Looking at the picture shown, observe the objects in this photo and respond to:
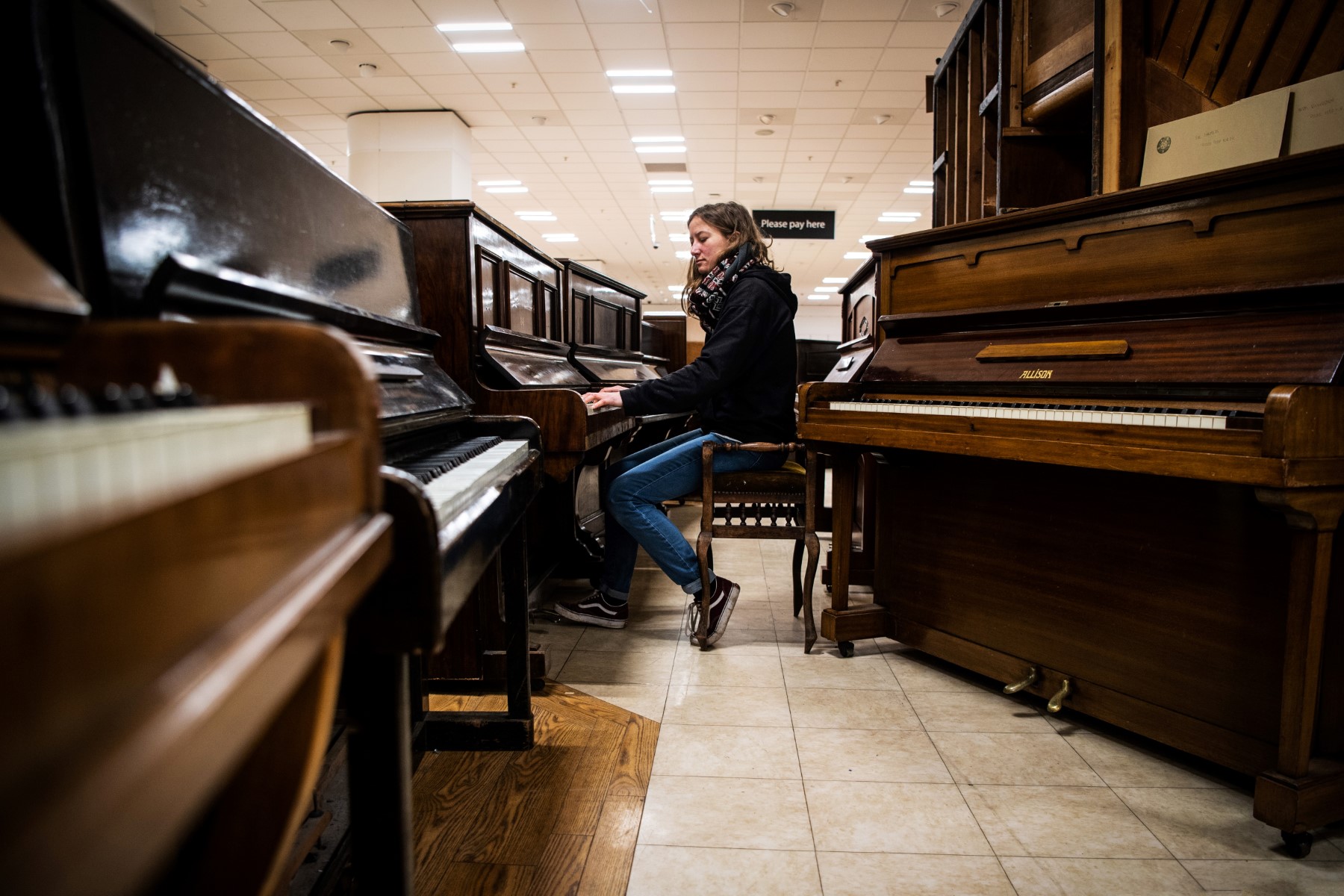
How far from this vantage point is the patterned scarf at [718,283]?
295cm

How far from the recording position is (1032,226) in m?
2.27

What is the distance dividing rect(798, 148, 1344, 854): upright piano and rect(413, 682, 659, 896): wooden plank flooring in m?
1.05

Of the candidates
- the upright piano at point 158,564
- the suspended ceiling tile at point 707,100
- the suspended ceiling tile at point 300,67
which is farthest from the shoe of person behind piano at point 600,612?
the suspended ceiling tile at point 300,67

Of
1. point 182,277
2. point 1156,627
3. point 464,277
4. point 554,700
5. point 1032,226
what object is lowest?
point 554,700

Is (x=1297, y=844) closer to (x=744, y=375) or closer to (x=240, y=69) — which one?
(x=744, y=375)

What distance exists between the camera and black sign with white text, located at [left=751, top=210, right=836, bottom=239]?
11.0 metres

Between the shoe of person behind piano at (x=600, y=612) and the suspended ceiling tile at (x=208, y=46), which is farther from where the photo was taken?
the suspended ceiling tile at (x=208, y=46)

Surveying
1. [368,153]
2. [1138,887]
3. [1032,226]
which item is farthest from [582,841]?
[368,153]

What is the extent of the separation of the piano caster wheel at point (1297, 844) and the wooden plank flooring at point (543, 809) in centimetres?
139

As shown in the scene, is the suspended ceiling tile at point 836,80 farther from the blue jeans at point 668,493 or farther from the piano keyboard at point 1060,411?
the piano keyboard at point 1060,411

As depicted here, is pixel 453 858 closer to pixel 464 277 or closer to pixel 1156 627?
pixel 464 277

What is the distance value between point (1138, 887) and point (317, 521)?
5.57 ft

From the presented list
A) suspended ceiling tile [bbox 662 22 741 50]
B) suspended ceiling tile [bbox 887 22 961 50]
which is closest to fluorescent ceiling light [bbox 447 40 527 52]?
suspended ceiling tile [bbox 662 22 741 50]

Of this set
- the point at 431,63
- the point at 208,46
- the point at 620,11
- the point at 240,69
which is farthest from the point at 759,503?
the point at 240,69
